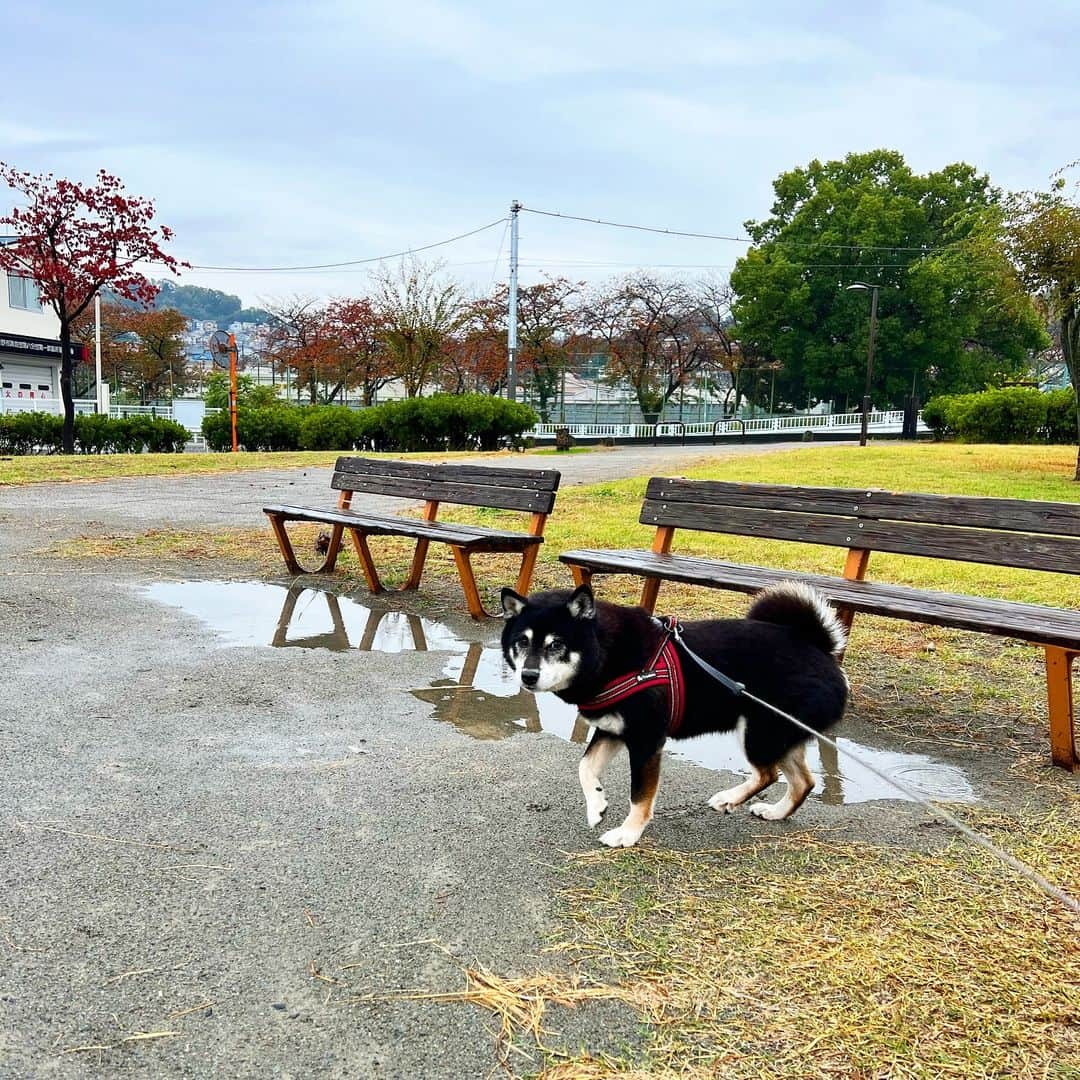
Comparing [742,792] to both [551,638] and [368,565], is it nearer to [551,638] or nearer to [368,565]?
[551,638]

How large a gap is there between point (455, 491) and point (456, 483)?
0.29 ft

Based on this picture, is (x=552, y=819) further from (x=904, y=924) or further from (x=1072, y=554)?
(x=1072, y=554)

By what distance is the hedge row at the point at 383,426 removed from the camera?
28188 mm

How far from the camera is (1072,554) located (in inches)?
165

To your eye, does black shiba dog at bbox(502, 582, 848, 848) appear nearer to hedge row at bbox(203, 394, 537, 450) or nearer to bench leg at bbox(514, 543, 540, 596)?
bench leg at bbox(514, 543, 540, 596)

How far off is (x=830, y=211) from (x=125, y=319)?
130 ft

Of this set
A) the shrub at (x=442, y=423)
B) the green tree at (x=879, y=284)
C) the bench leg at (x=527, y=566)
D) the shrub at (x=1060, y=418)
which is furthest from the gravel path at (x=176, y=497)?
the green tree at (x=879, y=284)

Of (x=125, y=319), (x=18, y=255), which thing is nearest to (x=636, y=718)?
(x=18, y=255)

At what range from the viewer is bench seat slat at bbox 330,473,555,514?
6.42m

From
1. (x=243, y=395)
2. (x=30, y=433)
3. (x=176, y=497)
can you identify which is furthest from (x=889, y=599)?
(x=243, y=395)

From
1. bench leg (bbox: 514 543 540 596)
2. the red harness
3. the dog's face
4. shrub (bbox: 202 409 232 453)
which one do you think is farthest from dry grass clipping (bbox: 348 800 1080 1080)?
shrub (bbox: 202 409 232 453)

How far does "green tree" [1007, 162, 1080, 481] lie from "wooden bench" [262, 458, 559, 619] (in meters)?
13.2

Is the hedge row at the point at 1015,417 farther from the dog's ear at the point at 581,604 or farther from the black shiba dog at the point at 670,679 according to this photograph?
the dog's ear at the point at 581,604

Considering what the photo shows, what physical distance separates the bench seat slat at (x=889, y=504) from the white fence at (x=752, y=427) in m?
35.0
